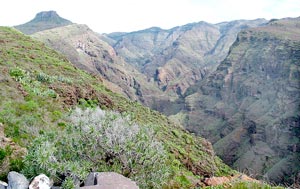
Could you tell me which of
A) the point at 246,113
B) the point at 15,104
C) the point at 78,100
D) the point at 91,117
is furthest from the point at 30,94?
the point at 246,113

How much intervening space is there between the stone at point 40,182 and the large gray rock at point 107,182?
3.29ft

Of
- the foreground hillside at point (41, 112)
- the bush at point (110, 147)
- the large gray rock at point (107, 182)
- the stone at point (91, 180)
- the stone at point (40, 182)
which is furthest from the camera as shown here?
the foreground hillside at point (41, 112)

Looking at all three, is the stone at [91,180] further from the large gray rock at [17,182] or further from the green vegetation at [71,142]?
the large gray rock at [17,182]

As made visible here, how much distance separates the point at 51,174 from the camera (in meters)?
10.2

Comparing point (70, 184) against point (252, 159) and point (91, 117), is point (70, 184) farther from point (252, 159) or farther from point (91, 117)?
point (252, 159)

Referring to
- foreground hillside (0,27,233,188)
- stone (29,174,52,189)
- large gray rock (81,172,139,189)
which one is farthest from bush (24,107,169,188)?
stone (29,174,52,189)

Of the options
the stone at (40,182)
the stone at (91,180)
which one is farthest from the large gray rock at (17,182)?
the stone at (91,180)

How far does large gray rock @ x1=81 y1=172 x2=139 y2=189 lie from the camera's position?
9352mm

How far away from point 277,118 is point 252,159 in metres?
33.8

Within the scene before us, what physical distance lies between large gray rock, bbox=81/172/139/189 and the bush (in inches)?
41.2

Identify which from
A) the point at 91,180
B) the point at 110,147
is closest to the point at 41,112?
the point at 110,147

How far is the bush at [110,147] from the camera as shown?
11422mm

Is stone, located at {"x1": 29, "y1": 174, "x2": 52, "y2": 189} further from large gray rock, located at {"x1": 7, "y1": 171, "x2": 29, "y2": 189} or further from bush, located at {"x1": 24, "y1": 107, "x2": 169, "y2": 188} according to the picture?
bush, located at {"x1": 24, "y1": 107, "x2": 169, "y2": 188}

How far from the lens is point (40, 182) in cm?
961
